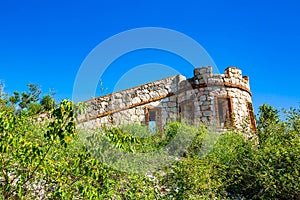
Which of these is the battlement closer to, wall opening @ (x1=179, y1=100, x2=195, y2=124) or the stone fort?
the stone fort

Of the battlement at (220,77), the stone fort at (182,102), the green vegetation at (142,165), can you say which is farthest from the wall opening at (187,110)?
the green vegetation at (142,165)

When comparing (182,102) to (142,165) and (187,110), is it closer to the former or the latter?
(187,110)

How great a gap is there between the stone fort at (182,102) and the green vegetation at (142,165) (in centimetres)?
306

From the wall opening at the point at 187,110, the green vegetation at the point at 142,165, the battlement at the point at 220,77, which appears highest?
the battlement at the point at 220,77

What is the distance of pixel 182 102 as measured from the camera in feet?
44.2

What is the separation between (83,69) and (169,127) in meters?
3.87

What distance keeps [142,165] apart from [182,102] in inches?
290

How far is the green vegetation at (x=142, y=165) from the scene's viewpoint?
136 inches

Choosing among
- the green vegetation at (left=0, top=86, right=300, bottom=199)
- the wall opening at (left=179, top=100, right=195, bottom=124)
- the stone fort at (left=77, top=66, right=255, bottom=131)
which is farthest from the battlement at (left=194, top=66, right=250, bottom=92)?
the green vegetation at (left=0, top=86, right=300, bottom=199)

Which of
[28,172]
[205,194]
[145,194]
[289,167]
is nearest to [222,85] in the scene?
[289,167]

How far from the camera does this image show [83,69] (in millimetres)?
7770

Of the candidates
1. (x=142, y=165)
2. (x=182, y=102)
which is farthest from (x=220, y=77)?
(x=142, y=165)

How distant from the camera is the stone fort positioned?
1260 cm

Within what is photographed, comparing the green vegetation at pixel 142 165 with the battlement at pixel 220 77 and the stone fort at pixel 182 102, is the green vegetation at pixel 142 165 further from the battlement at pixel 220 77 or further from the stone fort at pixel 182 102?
the battlement at pixel 220 77
